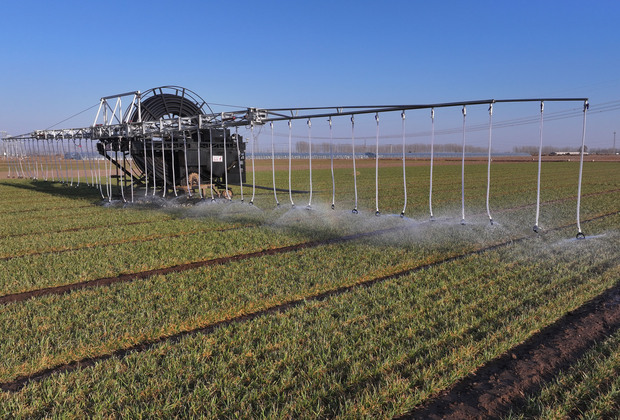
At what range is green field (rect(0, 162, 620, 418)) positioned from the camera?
3758mm

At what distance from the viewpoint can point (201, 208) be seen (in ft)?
52.5

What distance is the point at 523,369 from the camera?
4.23 meters

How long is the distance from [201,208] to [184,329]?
11.2 metres

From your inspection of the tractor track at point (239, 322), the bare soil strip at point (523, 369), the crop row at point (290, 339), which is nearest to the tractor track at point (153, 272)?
the tractor track at point (239, 322)

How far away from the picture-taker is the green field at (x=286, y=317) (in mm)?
3758

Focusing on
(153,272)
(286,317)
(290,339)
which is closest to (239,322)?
(286,317)

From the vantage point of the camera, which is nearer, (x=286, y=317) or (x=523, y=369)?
(x=523, y=369)

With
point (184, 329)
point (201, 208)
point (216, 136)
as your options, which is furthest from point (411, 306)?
point (216, 136)

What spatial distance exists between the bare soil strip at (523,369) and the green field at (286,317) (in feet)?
0.35

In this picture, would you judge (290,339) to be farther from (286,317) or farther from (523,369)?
(523,369)

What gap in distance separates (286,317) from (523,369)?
8.62 ft

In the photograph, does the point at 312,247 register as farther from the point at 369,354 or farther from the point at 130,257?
the point at 369,354

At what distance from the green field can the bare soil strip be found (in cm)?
11

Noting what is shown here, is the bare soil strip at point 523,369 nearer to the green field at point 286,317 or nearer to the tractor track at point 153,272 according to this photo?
the green field at point 286,317
